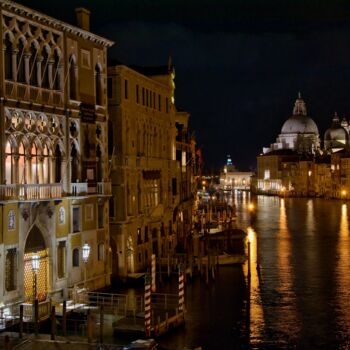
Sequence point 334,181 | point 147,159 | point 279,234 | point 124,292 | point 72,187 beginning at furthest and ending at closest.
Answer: point 334,181 < point 279,234 < point 147,159 < point 124,292 < point 72,187

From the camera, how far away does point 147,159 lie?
3419 centimetres

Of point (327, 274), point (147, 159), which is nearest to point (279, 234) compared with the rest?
point (327, 274)

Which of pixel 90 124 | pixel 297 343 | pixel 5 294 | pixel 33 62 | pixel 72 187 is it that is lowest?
pixel 297 343

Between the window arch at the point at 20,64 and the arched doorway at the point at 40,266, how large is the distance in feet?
15.3

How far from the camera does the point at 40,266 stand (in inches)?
928

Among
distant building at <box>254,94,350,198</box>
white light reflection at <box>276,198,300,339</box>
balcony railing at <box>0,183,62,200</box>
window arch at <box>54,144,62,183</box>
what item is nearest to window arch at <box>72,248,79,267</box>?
balcony railing at <box>0,183,62,200</box>

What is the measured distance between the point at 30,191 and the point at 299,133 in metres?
155

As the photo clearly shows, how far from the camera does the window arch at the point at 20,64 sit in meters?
22.4

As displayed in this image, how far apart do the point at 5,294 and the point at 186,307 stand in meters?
7.66

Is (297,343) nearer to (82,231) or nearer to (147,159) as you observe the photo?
(82,231)

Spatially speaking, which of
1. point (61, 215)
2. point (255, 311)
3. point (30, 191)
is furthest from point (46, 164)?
point (255, 311)

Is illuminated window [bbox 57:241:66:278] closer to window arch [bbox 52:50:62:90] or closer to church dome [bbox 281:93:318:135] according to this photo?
window arch [bbox 52:50:62:90]

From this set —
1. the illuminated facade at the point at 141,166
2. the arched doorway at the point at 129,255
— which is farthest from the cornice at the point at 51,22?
the arched doorway at the point at 129,255

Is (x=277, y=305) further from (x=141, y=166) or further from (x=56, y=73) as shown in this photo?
(x=56, y=73)
